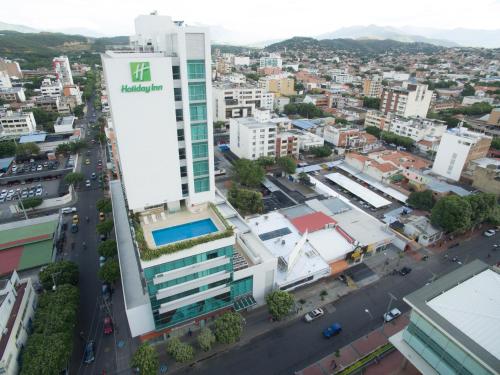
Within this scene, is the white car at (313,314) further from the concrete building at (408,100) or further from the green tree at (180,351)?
the concrete building at (408,100)

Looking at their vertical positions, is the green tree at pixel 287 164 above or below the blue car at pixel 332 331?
above

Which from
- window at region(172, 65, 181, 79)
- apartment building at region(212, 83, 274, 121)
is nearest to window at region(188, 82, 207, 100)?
window at region(172, 65, 181, 79)

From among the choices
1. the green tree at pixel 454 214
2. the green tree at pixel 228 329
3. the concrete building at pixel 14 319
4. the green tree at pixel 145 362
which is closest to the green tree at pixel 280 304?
the green tree at pixel 228 329

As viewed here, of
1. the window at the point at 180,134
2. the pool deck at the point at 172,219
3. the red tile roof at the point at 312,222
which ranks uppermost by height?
the window at the point at 180,134

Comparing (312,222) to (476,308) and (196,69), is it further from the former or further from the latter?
(196,69)

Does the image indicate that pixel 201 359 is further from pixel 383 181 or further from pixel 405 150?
pixel 405 150

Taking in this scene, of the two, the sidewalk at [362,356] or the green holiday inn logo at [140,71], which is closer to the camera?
the green holiday inn logo at [140,71]

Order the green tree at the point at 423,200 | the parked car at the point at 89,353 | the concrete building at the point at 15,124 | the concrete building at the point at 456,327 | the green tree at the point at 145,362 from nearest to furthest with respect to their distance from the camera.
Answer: the concrete building at the point at 456,327 → the green tree at the point at 145,362 → the parked car at the point at 89,353 → the green tree at the point at 423,200 → the concrete building at the point at 15,124
